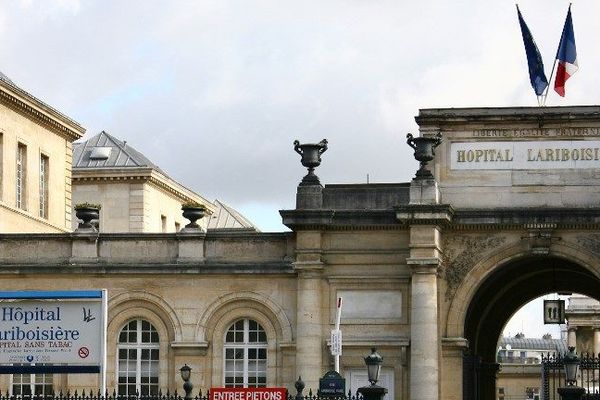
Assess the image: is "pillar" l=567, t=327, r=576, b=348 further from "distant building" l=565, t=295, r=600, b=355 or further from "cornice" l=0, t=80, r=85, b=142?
"cornice" l=0, t=80, r=85, b=142

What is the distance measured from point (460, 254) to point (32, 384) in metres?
12.7

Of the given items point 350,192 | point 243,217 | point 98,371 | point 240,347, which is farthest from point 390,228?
point 243,217

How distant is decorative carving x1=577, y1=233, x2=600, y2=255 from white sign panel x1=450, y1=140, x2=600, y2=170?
1.96 meters

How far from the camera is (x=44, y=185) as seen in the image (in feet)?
208

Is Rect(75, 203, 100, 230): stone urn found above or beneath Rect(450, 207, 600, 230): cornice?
above

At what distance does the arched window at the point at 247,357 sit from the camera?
51.8m

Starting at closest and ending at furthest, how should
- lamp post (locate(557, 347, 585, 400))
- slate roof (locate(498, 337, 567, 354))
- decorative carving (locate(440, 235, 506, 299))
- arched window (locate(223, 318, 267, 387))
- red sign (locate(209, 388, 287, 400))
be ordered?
lamp post (locate(557, 347, 585, 400)) → red sign (locate(209, 388, 287, 400)) → decorative carving (locate(440, 235, 506, 299)) → arched window (locate(223, 318, 267, 387)) → slate roof (locate(498, 337, 567, 354))

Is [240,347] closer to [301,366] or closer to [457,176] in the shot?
[301,366]

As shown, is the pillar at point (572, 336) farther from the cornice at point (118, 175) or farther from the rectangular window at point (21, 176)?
the rectangular window at point (21, 176)

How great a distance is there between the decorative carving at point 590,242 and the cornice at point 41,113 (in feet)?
63.0

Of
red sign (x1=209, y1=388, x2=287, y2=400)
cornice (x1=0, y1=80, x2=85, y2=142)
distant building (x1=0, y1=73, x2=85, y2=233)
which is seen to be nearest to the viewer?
red sign (x1=209, y1=388, x2=287, y2=400)

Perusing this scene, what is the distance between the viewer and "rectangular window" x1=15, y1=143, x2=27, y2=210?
60625 millimetres

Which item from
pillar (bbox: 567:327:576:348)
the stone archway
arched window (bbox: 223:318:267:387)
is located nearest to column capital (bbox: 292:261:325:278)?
arched window (bbox: 223:318:267:387)

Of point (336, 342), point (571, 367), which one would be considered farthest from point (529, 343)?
point (571, 367)
